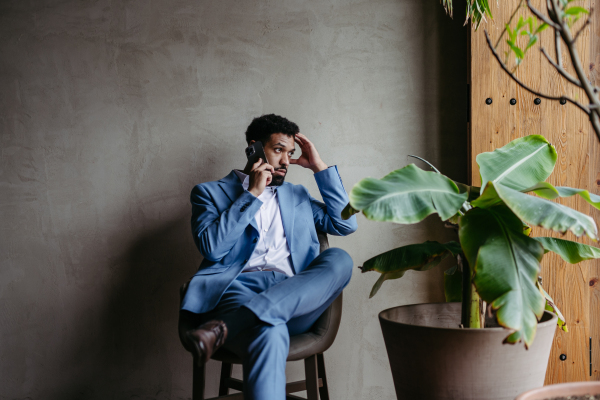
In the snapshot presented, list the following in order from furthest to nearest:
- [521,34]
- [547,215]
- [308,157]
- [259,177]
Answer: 1. [308,157]
2. [259,177]
3. [547,215]
4. [521,34]

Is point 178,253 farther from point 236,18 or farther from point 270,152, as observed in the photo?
point 236,18

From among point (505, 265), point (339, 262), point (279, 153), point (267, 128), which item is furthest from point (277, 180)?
point (505, 265)

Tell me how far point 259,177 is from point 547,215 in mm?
1081

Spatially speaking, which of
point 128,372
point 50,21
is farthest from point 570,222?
point 50,21

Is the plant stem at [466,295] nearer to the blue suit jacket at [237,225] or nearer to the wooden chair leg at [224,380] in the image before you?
the blue suit jacket at [237,225]

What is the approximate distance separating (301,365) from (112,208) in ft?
4.22

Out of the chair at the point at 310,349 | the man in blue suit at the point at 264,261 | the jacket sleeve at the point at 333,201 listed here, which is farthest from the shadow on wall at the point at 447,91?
the chair at the point at 310,349

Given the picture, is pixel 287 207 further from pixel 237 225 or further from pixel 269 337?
pixel 269 337

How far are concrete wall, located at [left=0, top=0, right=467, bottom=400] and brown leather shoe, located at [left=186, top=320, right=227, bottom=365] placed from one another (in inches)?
35.7

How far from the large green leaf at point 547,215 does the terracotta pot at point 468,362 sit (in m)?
0.33

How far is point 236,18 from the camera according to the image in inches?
84.5

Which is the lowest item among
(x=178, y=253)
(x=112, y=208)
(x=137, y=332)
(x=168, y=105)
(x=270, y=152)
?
(x=137, y=332)

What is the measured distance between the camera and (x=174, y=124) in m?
2.14

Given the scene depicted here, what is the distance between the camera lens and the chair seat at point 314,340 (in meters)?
1.42
